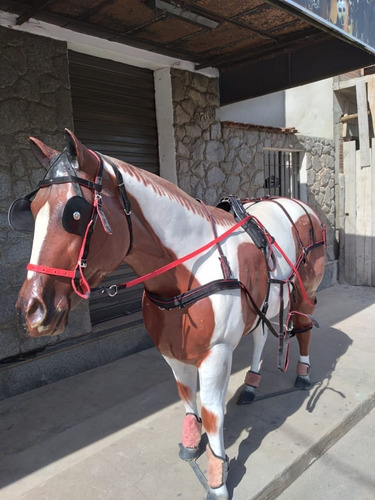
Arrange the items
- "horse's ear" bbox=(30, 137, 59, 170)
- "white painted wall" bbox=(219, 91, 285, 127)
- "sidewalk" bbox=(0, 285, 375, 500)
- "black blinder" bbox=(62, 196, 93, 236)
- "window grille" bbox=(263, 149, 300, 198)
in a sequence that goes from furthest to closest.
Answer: "white painted wall" bbox=(219, 91, 285, 127), "window grille" bbox=(263, 149, 300, 198), "sidewalk" bbox=(0, 285, 375, 500), "horse's ear" bbox=(30, 137, 59, 170), "black blinder" bbox=(62, 196, 93, 236)

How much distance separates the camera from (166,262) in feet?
5.74

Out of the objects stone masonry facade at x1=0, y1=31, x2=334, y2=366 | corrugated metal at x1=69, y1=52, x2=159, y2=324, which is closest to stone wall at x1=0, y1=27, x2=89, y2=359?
stone masonry facade at x1=0, y1=31, x2=334, y2=366

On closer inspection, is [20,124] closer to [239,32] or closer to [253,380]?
[239,32]

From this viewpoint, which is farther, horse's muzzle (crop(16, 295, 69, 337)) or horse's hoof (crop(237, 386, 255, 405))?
horse's hoof (crop(237, 386, 255, 405))

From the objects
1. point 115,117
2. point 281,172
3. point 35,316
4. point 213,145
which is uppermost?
point 115,117

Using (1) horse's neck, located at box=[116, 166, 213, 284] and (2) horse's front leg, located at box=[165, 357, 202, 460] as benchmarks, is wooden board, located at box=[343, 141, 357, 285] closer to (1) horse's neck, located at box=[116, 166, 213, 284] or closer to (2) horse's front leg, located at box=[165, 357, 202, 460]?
(2) horse's front leg, located at box=[165, 357, 202, 460]

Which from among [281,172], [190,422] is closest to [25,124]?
[190,422]

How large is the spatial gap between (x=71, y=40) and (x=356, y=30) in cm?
264

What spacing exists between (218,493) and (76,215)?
1665mm

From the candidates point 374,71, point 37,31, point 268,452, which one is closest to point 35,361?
point 268,452

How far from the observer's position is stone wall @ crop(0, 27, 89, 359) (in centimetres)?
317

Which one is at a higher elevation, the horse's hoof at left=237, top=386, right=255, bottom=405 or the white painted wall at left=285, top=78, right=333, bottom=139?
the white painted wall at left=285, top=78, right=333, bottom=139

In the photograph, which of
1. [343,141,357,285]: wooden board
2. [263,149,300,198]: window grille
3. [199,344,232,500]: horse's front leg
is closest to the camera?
[199,344,232,500]: horse's front leg

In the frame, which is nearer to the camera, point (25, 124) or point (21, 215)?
point (21, 215)
